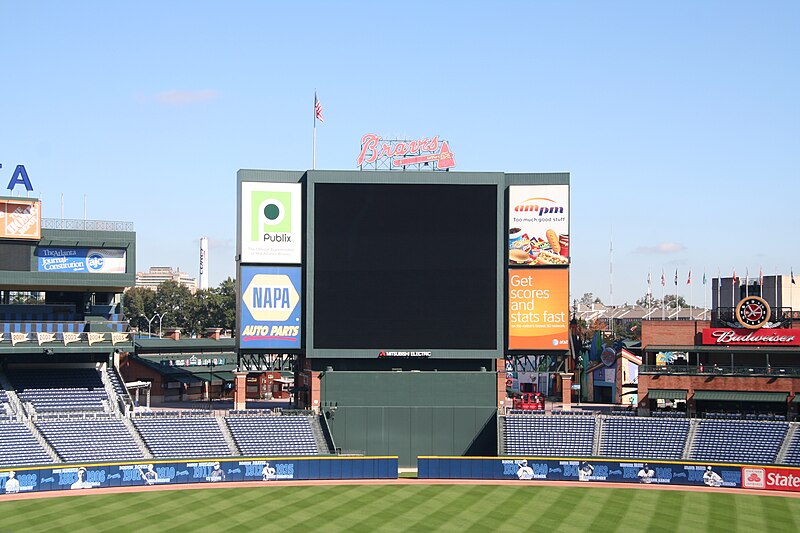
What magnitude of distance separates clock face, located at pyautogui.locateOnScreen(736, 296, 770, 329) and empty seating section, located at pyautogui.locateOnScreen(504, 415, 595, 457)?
608 inches

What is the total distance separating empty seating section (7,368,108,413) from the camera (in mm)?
83438

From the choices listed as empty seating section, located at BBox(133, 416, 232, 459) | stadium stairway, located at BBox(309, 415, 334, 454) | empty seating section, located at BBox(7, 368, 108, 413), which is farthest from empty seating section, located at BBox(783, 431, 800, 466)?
empty seating section, located at BBox(7, 368, 108, 413)

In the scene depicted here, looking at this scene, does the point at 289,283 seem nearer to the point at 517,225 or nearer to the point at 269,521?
the point at 517,225

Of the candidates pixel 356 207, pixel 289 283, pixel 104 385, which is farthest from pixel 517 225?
pixel 104 385

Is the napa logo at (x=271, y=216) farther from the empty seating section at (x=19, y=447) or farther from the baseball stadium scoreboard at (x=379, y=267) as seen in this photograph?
the empty seating section at (x=19, y=447)

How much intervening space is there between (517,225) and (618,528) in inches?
1210

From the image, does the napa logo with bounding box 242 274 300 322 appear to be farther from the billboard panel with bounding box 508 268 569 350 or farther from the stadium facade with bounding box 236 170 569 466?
the billboard panel with bounding box 508 268 569 350

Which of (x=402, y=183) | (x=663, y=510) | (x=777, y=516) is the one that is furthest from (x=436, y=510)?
(x=402, y=183)

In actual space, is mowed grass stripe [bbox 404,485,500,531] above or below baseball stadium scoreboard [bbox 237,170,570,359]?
below

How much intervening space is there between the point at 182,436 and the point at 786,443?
152 feet

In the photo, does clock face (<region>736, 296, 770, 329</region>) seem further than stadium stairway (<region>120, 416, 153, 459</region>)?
Yes

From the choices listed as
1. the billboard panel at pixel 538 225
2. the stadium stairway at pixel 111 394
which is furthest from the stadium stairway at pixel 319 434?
the billboard panel at pixel 538 225

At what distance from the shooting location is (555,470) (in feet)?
249

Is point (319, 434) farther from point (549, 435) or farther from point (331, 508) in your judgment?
point (331, 508)
